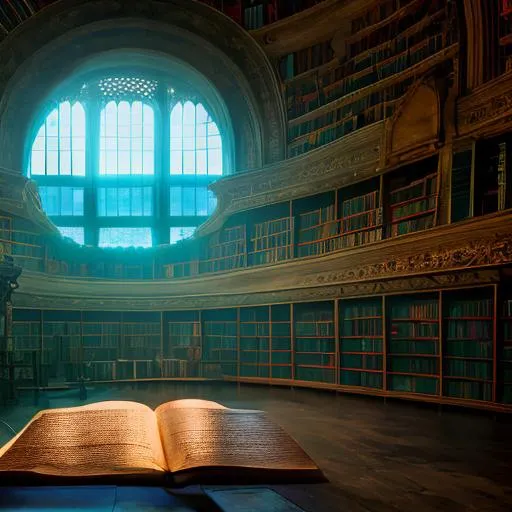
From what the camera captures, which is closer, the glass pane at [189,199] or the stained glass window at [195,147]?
the glass pane at [189,199]

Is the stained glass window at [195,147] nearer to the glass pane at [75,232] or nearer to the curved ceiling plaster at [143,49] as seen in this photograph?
the glass pane at [75,232]

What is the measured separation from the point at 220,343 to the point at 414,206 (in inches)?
215

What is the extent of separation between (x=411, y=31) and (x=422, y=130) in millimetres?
1855

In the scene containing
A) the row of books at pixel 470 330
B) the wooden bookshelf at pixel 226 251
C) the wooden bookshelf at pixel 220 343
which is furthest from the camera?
the wooden bookshelf at pixel 226 251

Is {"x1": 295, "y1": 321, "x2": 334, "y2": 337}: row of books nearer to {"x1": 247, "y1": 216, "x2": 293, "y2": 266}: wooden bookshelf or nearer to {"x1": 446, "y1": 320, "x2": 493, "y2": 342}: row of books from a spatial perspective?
{"x1": 247, "y1": 216, "x2": 293, "y2": 266}: wooden bookshelf

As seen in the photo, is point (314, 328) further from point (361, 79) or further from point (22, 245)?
point (22, 245)

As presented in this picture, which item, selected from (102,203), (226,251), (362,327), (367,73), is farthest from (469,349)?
(102,203)

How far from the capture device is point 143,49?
14031 mm

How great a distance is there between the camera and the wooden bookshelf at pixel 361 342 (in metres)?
9.48

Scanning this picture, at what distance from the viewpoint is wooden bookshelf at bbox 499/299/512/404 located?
24.1 ft

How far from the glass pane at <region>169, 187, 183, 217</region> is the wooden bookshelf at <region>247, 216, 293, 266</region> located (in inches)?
201

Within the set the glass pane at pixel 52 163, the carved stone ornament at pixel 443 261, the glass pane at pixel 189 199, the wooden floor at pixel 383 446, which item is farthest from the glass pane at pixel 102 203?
the carved stone ornament at pixel 443 261

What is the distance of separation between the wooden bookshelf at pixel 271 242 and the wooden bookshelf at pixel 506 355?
4.91 metres

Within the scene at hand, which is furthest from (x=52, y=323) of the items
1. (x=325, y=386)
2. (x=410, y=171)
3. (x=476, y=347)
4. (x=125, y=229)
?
(x=476, y=347)
